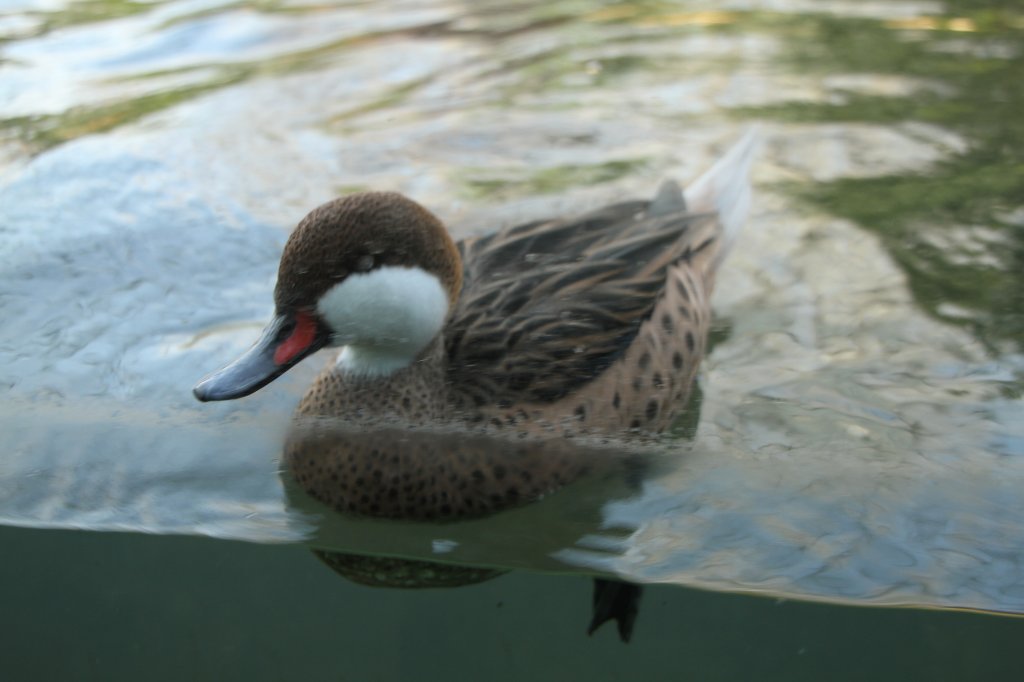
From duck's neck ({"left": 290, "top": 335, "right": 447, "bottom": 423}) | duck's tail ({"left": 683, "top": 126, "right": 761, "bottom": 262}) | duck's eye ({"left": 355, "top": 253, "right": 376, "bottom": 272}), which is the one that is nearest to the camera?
duck's eye ({"left": 355, "top": 253, "right": 376, "bottom": 272})

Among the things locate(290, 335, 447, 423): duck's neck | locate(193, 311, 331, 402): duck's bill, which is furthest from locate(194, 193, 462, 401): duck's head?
locate(290, 335, 447, 423): duck's neck

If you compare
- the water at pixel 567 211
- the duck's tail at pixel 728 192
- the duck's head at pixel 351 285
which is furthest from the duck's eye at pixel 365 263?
the duck's tail at pixel 728 192

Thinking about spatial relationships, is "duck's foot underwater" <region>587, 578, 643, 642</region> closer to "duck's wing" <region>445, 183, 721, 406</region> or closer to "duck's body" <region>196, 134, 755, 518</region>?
"duck's body" <region>196, 134, 755, 518</region>

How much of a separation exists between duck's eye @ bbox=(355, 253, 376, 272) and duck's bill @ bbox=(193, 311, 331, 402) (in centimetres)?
20

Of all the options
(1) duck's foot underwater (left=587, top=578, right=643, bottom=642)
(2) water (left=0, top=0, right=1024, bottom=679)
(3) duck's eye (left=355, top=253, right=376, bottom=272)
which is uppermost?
(3) duck's eye (left=355, top=253, right=376, bottom=272)

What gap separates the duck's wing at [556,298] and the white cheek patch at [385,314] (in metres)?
0.17

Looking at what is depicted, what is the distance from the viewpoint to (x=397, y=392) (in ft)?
11.7

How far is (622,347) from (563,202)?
1849 mm

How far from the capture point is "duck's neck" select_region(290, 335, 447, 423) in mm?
3539

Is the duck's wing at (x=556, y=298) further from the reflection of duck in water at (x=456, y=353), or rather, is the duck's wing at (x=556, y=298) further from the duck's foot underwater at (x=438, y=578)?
the duck's foot underwater at (x=438, y=578)

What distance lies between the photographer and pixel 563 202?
5492mm

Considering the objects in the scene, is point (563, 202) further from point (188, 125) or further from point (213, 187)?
point (188, 125)

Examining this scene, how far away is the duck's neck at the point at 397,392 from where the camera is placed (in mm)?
3539

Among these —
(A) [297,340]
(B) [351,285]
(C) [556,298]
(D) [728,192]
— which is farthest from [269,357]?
(D) [728,192]
